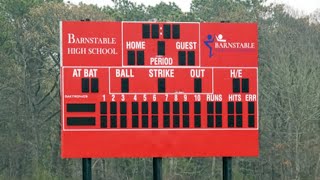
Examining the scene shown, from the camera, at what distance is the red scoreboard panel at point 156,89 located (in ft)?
51.8

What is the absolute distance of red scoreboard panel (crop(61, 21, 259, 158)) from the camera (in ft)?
51.8

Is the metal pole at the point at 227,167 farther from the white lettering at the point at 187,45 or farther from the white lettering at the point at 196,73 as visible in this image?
the white lettering at the point at 187,45

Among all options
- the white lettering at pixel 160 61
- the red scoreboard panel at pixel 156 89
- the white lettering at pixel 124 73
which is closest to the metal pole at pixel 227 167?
the red scoreboard panel at pixel 156 89

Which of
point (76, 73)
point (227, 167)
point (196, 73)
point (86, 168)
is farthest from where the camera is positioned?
point (227, 167)

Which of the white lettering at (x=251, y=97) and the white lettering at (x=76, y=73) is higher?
the white lettering at (x=76, y=73)

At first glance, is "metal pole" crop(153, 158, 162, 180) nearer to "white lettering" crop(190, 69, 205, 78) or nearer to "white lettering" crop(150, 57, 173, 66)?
"white lettering" crop(190, 69, 205, 78)

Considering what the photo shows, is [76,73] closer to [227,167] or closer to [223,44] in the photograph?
[223,44]

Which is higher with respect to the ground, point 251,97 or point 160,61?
point 160,61

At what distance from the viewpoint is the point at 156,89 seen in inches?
627

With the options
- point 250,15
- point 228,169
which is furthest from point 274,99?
point 228,169

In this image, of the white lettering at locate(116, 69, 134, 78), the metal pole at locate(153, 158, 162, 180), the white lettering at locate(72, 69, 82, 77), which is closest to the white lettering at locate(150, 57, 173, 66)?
the white lettering at locate(116, 69, 134, 78)

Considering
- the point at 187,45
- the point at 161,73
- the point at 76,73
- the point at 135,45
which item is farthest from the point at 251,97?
the point at 76,73

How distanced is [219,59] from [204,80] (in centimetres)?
52

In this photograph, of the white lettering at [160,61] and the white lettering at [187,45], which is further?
the white lettering at [187,45]
